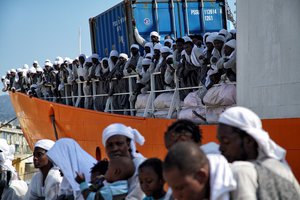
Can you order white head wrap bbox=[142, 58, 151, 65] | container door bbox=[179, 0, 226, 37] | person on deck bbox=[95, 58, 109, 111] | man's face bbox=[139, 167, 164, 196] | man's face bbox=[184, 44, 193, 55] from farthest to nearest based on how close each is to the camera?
1. container door bbox=[179, 0, 226, 37]
2. person on deck bbox=[95, 58, 109, 111]
3. white head wrap bbox=[142, 58, 151, 65]
4. man's face bbox=[184, 44, 193, 55]
5. man's face bbox=[139, 167, 164, 196]

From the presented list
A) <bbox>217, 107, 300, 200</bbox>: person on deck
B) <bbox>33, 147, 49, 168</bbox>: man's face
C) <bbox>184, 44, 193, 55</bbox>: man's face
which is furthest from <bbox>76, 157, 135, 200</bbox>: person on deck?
<bbox>184, 44, 193, 55</bbox>: man's face

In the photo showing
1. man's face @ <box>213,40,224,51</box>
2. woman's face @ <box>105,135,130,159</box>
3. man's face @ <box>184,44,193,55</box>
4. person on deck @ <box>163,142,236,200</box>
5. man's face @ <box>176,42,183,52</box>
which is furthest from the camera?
man's face @ <box>176,42,183,52</box>

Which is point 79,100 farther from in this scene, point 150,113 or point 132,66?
point 150,113

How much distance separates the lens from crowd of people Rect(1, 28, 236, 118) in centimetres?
955

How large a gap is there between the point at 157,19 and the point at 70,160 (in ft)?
35.8

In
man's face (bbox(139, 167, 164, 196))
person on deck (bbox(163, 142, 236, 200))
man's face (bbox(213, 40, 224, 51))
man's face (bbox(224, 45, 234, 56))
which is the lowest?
man's face (bbox(139, 167, 164, 196))

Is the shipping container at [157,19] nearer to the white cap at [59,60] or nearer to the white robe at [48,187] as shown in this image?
the white cap at [59,60]

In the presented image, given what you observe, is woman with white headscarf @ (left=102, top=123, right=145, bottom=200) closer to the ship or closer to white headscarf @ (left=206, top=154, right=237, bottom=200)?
white headscarf @ (left=206, top=154, right=237, bottom=200)

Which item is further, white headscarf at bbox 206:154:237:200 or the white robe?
the white robe

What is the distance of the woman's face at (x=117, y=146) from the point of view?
470 centimetres

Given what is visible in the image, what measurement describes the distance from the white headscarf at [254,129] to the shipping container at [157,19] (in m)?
12.5

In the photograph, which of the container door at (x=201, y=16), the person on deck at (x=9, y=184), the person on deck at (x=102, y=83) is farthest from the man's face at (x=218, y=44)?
the container door at (x=201, y=16)

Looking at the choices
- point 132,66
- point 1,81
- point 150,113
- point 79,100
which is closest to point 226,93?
point 150,113

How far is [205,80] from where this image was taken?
32.6 feet
